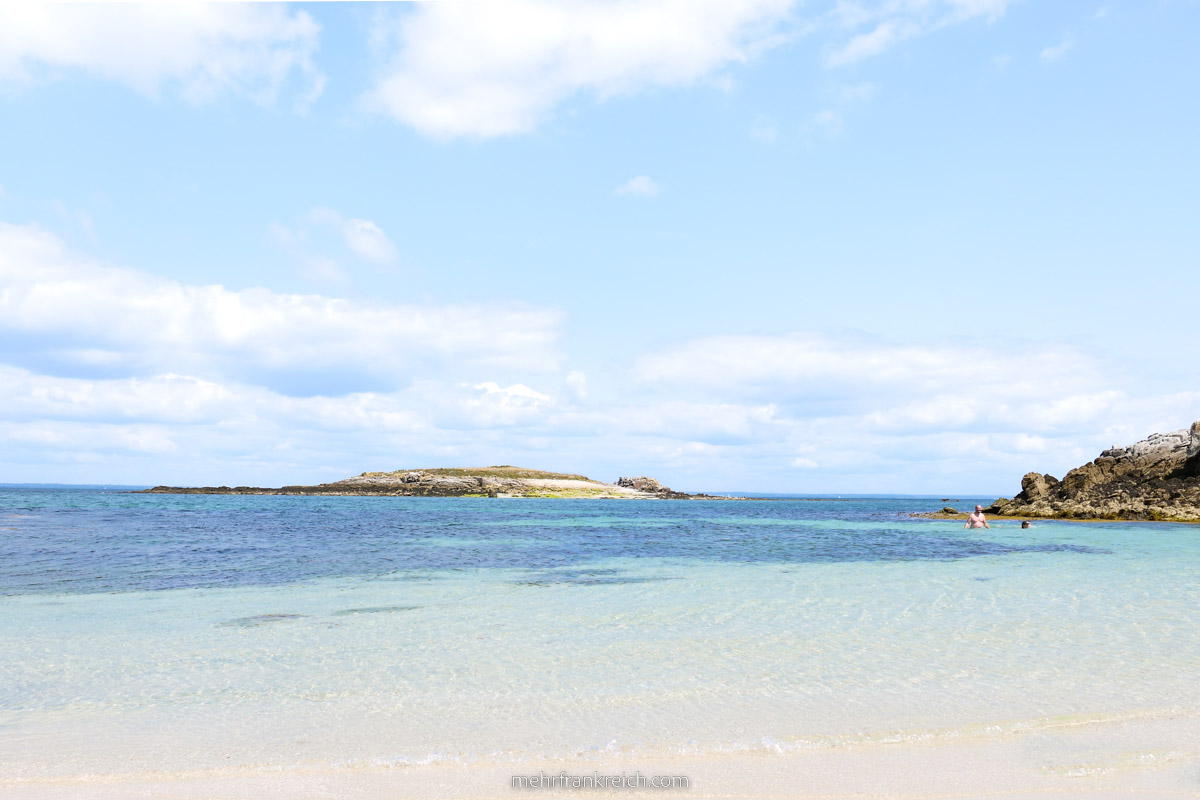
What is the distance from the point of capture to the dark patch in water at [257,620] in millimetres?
14461

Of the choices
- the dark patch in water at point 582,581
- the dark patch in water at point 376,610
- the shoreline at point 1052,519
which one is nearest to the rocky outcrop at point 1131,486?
the shoreline at point 1052,519

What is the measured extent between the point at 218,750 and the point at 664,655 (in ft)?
21.5

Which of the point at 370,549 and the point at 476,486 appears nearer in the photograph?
the point at 370,549

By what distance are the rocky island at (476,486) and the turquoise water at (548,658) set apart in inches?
4771

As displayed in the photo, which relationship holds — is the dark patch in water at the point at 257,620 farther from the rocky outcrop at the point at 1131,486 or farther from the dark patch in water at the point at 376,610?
the rocky outcrop at the point at 1131,486

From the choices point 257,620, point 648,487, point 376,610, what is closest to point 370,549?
point 376,610

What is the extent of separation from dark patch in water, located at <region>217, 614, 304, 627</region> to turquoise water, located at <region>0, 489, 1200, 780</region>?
0.10 m

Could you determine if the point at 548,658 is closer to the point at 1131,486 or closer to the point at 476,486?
the point at 1131,486

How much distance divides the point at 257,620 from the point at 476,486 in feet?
438

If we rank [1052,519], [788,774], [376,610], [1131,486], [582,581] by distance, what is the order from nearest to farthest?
[788,774] → [376,610] → [582,581] → [1052,519] → [1131,486]

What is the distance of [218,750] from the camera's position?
7.67m

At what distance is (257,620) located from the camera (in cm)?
1488

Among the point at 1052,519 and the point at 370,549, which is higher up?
the point at 1052,519

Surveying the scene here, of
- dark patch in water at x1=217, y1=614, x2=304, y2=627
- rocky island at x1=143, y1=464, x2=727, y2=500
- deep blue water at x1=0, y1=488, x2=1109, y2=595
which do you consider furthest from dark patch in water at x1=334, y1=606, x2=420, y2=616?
rocky island at x1=143, y1=464, x2=727, y2=500
